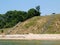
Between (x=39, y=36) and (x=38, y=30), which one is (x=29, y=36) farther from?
(x=38, y=30)

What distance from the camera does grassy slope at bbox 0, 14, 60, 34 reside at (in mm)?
91175

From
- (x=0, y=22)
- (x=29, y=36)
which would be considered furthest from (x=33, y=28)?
(x=0, y=22)

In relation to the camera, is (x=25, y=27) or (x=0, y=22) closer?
(x=25, y=27)

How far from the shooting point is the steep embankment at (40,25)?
9112 cm

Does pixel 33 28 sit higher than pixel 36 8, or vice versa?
pixel 36 8

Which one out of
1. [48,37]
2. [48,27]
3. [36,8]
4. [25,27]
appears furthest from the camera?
[36,8]

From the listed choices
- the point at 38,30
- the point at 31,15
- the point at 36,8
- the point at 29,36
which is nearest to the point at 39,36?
the point at 29,36

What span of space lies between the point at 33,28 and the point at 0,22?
3744 centimetres

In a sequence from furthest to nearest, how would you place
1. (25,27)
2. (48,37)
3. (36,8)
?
1. (36,8)
2. (25,27)
3. (48,37)

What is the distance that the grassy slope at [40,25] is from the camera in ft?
299

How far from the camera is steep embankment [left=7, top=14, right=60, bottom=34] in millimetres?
91125

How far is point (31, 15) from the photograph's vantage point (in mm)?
113250

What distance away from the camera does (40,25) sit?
320ft

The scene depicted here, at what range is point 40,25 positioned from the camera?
9756cm
